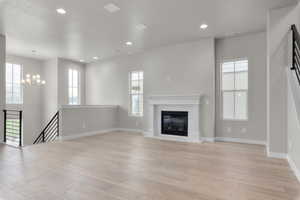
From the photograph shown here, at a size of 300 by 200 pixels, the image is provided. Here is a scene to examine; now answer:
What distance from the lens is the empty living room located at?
Result: 2846 mm

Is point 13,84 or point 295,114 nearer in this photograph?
point 295,114

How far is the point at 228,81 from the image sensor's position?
5793 mm

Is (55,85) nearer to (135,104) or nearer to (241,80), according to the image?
(135,104)

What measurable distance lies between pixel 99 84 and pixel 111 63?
47.2 inches

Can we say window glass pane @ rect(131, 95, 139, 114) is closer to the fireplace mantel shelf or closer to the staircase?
the fireplace mantel shelf

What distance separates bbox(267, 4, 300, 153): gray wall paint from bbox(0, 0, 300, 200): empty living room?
0.06 ft

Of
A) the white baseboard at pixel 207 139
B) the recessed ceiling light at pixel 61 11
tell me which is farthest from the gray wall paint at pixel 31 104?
the white baseboard at pixel 207 139

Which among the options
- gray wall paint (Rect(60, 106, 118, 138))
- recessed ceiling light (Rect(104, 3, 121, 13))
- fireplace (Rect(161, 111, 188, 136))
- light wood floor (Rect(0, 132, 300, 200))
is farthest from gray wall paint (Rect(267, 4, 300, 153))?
gray wall paint (Rect(60, 106, 118, 138))

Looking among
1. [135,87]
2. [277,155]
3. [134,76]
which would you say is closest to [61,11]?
[134,76]

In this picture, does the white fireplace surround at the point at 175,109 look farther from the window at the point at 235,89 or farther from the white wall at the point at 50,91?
the white wall at the point at 50,91

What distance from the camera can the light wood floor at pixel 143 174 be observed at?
240 cm

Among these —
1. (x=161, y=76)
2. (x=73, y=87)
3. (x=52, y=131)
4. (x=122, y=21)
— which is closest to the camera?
(x=122, y=21)

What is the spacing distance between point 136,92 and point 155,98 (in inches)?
52.6

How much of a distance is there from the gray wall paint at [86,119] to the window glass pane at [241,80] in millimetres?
4910
